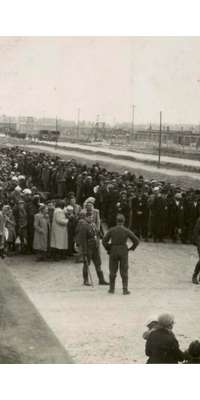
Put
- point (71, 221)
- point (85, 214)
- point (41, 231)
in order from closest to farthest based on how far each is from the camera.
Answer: point (85, 214) < point (41, 231) < point (71, 221)

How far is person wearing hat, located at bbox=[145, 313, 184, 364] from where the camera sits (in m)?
6.14

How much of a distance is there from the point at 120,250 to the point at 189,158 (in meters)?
37.3

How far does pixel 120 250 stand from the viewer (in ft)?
37.4

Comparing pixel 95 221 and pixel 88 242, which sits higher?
pixel 95 221

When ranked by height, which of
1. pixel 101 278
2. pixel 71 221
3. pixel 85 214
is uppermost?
pixel 85 214

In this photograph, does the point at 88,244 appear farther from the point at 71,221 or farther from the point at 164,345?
the point at 164,345

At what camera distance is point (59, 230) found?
14406mm

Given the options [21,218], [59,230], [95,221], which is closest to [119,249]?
[95,221]

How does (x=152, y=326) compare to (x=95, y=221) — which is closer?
(x=152, y=326)

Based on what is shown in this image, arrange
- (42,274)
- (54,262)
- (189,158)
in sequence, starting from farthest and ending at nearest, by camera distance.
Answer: (189,158), (54,262), (42,274)

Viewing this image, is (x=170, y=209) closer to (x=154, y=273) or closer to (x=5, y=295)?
(x=154, y=273)

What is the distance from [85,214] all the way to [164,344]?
6.53 meters

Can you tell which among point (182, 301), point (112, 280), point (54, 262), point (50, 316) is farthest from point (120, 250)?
point (54, 262)

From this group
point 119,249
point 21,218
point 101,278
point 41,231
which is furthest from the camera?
point 21,218
